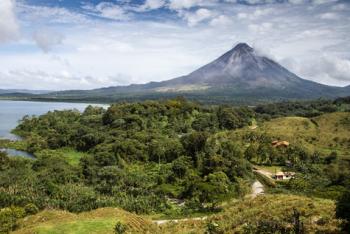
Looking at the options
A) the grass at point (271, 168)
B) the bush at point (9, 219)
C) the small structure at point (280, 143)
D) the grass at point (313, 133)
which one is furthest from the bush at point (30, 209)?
the small structure at point (280, 143)

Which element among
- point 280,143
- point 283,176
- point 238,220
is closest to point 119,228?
point 238,220

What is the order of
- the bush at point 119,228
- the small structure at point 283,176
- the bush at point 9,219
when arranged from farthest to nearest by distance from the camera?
1. the small structure at point 283,176
2. the bush at point 9,219
3. the bush at point 119,228

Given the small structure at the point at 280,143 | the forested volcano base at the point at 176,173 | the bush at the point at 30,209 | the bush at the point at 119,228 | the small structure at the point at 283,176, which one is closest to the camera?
the bush at the point at 119,228

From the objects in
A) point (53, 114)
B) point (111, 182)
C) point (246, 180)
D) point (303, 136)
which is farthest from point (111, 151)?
point (53, 114)

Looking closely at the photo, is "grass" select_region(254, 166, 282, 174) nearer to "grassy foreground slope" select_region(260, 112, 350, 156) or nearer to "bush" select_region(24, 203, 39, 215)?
"grassy foreground slope" select_region(260, 112, 350, 156)

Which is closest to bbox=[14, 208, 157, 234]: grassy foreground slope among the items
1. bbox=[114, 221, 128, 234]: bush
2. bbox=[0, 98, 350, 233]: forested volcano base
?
bbox=[0, 98, 350, 233]: forested volcano base

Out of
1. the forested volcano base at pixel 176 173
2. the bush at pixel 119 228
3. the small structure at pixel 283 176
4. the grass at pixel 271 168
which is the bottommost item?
the grass at pixel 271 168

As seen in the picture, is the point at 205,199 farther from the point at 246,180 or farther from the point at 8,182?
the point at 8,182

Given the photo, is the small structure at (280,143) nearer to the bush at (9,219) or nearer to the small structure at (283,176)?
the small structure at (283,176)
